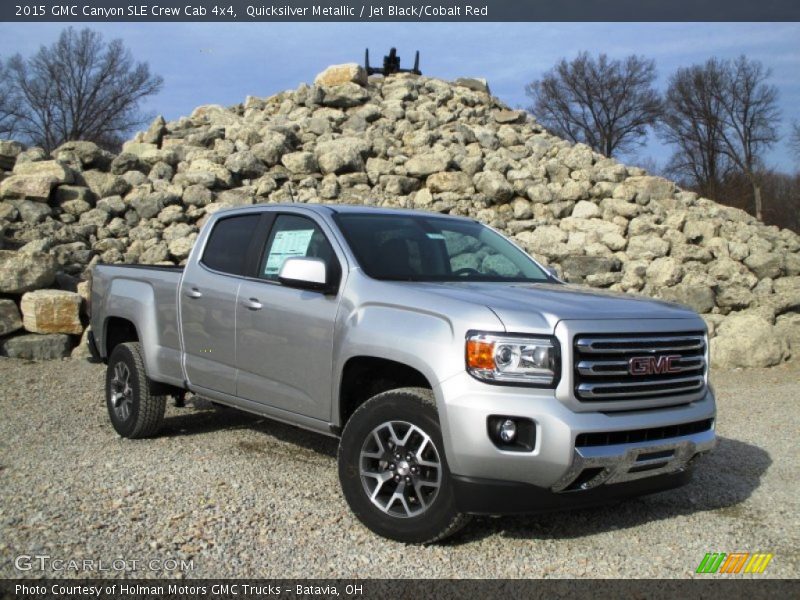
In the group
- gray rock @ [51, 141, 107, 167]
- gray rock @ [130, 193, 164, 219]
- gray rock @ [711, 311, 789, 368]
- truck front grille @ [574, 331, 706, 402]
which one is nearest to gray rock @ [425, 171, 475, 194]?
gray rock @ [130, 193, 164, 219]

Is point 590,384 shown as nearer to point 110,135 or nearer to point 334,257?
point 334,257

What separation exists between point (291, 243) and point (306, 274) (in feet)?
2.64

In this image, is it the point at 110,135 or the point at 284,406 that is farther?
the point at 110,135

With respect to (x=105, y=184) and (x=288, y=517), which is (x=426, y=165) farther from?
(x=288, y=517)

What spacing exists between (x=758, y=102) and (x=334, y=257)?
4042 centimetres

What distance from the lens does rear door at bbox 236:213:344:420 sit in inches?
189

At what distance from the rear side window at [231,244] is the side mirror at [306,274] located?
3.15 ft

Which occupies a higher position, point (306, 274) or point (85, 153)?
point (85, 153)

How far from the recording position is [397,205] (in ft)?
48.9

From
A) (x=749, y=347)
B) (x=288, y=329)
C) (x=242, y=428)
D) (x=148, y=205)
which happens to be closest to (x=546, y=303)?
(x=288, y=329)

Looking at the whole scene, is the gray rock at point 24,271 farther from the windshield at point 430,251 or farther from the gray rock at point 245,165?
the windshield at point 430,251

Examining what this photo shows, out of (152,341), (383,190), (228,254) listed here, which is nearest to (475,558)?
(228,254)

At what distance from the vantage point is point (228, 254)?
590 cm

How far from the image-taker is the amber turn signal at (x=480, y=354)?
12.9 feet
